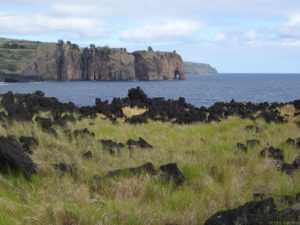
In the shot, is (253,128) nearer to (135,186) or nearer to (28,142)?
(28,142)

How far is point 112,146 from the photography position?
1398 centimetres

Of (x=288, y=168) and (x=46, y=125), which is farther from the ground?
(x=46, y=125)

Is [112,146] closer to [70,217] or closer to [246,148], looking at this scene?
[246,148]

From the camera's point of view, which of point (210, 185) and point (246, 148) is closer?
point (210, 185)

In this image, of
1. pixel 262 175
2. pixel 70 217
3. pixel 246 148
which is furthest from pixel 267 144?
pixel 70 217

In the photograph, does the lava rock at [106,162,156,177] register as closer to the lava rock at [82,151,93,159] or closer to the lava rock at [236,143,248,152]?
the lava rock at [82,151,93,159]

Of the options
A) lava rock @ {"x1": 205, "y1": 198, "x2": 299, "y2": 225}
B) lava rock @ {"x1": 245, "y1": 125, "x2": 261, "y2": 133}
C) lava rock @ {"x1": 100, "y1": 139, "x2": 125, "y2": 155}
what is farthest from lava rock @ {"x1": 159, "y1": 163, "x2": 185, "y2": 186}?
lava rock @ {"x1": 245, "y1": 125, "x2": 261, "y2": 133}

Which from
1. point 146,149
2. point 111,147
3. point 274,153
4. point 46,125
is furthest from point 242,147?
point 46,125

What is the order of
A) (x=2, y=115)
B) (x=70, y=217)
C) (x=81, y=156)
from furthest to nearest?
(x=2, y=115) < (x=81, y=156) < (x=70, y=217)

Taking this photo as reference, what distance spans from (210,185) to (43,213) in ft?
11.4

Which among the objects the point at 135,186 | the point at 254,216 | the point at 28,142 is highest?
the point at 28,142

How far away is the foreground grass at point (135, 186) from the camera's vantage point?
7445mm

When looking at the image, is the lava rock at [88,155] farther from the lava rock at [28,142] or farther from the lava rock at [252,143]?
the lava rock at [252,143]

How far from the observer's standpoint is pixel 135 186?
9109 mm
